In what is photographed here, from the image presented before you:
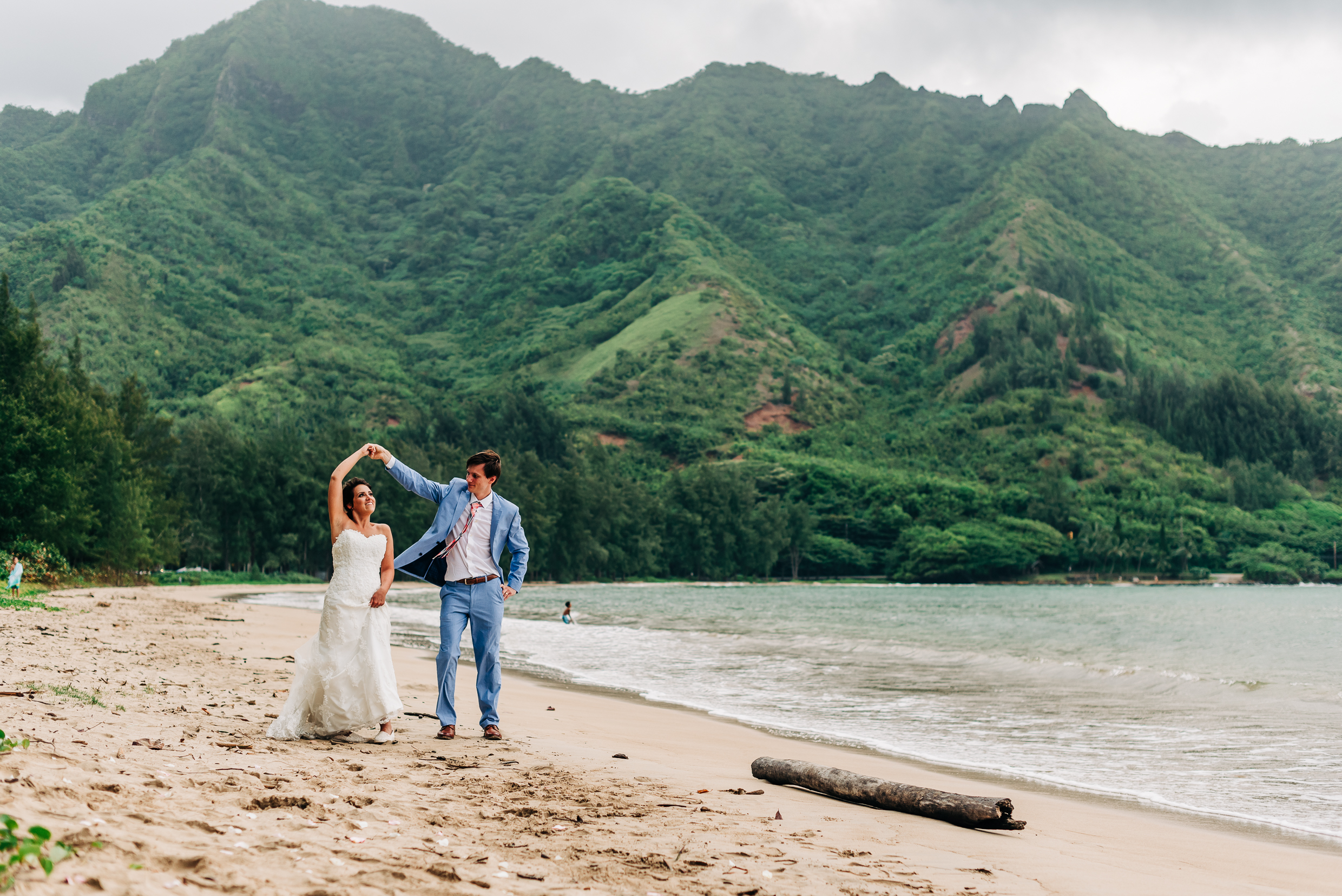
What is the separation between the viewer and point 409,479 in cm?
855

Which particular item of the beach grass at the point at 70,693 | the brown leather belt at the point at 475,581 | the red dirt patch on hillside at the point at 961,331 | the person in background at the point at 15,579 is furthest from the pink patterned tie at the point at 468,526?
the red dirt patch on hillside at the point at 961,331

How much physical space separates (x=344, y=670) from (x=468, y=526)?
165cm

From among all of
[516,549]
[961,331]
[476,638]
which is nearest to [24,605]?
[476,638]

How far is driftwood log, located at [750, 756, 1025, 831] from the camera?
6.35 m

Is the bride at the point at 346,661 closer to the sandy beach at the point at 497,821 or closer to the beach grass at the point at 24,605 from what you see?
the sandy beach at the point at 497,821

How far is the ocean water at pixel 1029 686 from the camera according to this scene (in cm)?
977

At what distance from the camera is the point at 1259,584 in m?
121

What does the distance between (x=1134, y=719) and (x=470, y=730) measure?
32.6 ft

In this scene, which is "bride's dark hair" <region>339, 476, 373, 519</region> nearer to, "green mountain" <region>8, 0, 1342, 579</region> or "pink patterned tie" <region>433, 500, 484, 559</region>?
"pink patterned tie" <region>433, 500, 484, 559</region>

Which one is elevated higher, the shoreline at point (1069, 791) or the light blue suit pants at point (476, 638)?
the light blue suit pants at point (476, 638)

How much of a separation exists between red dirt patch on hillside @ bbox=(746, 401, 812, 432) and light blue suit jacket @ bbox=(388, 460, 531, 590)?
5832 inches

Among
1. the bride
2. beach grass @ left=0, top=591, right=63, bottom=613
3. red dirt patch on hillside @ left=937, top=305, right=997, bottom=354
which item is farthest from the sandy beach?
red dirt patch on hillside @ left=937, top=305, right=997, bottom=354

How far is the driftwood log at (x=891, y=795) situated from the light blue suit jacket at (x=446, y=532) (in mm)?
2857

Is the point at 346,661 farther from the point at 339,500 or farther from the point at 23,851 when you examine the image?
the point at 23,851
